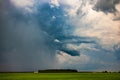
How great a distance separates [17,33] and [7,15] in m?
0.57

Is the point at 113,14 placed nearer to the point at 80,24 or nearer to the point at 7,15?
the point at 80,24

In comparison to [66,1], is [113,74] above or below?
below

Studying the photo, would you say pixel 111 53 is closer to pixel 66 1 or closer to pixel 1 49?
pixel 66 1

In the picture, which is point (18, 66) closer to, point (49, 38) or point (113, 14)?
point (49, 38)

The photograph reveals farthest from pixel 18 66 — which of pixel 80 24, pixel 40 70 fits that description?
pixel 80 24

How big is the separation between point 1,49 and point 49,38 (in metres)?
1.36

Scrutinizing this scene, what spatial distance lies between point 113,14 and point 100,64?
1.46 m

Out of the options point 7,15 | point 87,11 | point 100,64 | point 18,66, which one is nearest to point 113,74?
point 100,64

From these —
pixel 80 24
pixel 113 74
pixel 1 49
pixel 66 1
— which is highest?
pixel 66 1

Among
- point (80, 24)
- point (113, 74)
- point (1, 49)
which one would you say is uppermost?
point (80, 24)

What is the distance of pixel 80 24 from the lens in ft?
33.2

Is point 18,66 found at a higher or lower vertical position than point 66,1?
lower

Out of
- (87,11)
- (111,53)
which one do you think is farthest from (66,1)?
(111,53)

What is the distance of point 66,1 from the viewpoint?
10062 millimetres
